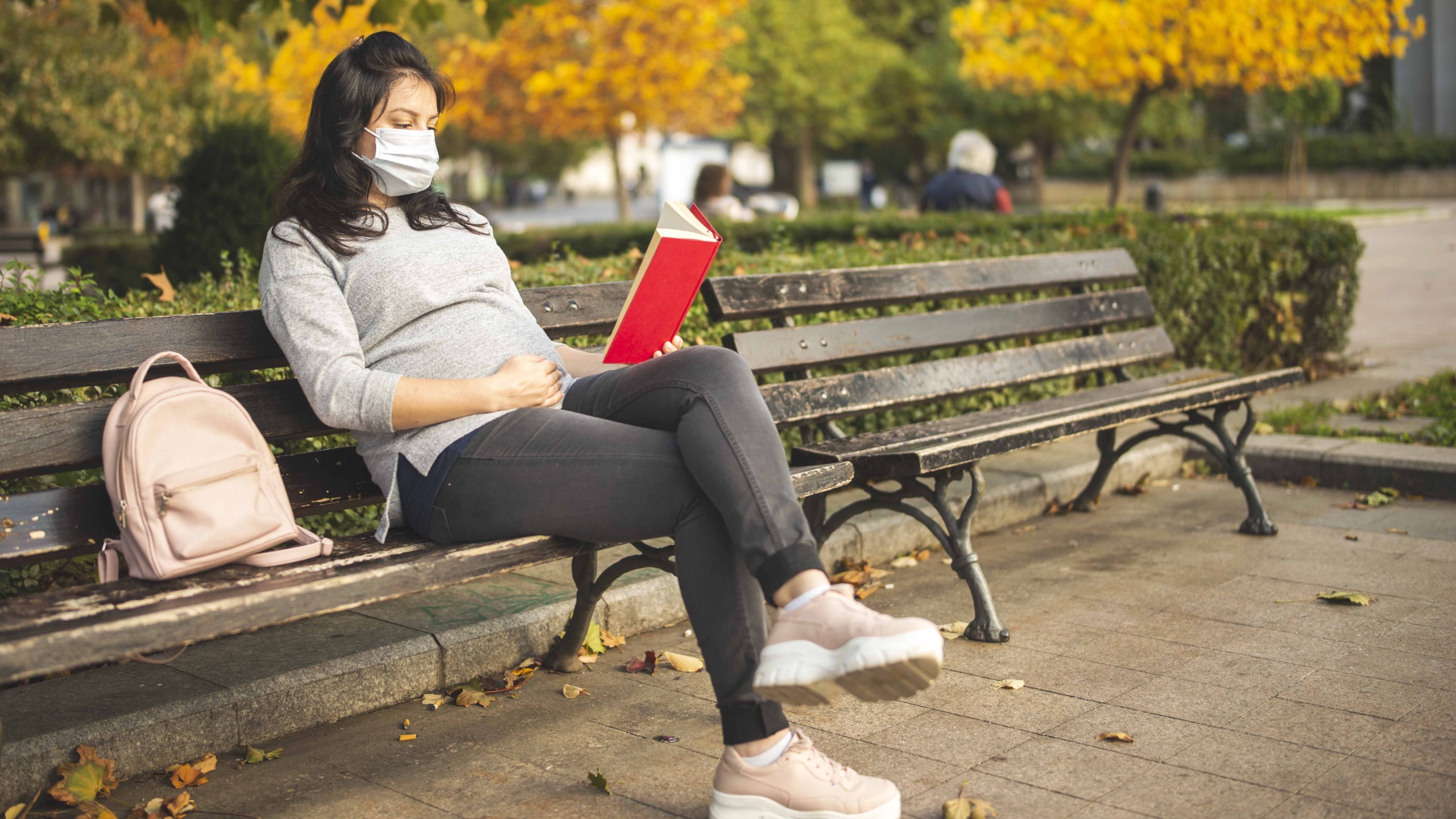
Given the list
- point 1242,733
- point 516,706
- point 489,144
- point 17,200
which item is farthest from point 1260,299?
point 17,200

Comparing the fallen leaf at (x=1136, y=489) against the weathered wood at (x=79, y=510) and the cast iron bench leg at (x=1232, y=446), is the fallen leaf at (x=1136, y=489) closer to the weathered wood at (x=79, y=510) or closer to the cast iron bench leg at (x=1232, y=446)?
the cast iron bench leg at (x=1232, y=446)

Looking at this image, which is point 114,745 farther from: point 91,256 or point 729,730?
point 91,256

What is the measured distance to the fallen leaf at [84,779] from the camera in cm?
276

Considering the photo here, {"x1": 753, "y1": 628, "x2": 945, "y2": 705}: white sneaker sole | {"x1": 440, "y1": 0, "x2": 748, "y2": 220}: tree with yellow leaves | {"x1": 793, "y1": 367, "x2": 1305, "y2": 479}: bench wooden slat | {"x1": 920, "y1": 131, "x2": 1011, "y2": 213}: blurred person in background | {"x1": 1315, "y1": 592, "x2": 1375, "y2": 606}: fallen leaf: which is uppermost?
{"x1": 440, "y1": 0, "x2": 748, "y2": 220}: tree with yellow leaves

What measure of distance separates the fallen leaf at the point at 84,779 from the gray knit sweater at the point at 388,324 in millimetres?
762

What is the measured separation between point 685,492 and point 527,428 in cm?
38

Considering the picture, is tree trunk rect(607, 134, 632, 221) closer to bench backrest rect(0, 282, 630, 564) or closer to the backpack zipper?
bench backrest rect(0, 282, 630, 564)

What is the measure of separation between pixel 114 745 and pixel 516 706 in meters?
0.94

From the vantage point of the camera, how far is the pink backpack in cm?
243

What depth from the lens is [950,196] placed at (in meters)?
10.7

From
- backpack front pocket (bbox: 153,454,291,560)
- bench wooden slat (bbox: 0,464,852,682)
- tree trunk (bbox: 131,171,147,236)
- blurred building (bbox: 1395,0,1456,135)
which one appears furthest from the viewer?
blurred building (bbox: 1395,0,1456,135)

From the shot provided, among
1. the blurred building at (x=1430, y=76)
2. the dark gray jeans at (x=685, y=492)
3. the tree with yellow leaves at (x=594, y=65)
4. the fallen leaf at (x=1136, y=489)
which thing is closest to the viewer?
the dark gray jeans at (x=685, y=492)

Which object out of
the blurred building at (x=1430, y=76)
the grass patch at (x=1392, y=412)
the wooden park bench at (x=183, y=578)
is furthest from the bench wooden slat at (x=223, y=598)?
the blurred building at (x=1430, y=76)

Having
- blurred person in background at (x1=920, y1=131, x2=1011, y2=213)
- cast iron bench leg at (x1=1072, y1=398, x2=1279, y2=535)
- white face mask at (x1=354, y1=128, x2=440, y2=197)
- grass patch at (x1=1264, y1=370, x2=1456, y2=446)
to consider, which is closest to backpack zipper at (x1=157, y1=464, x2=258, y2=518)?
white face mask at (x1=354, y1=128, x2=440, y2=197)
